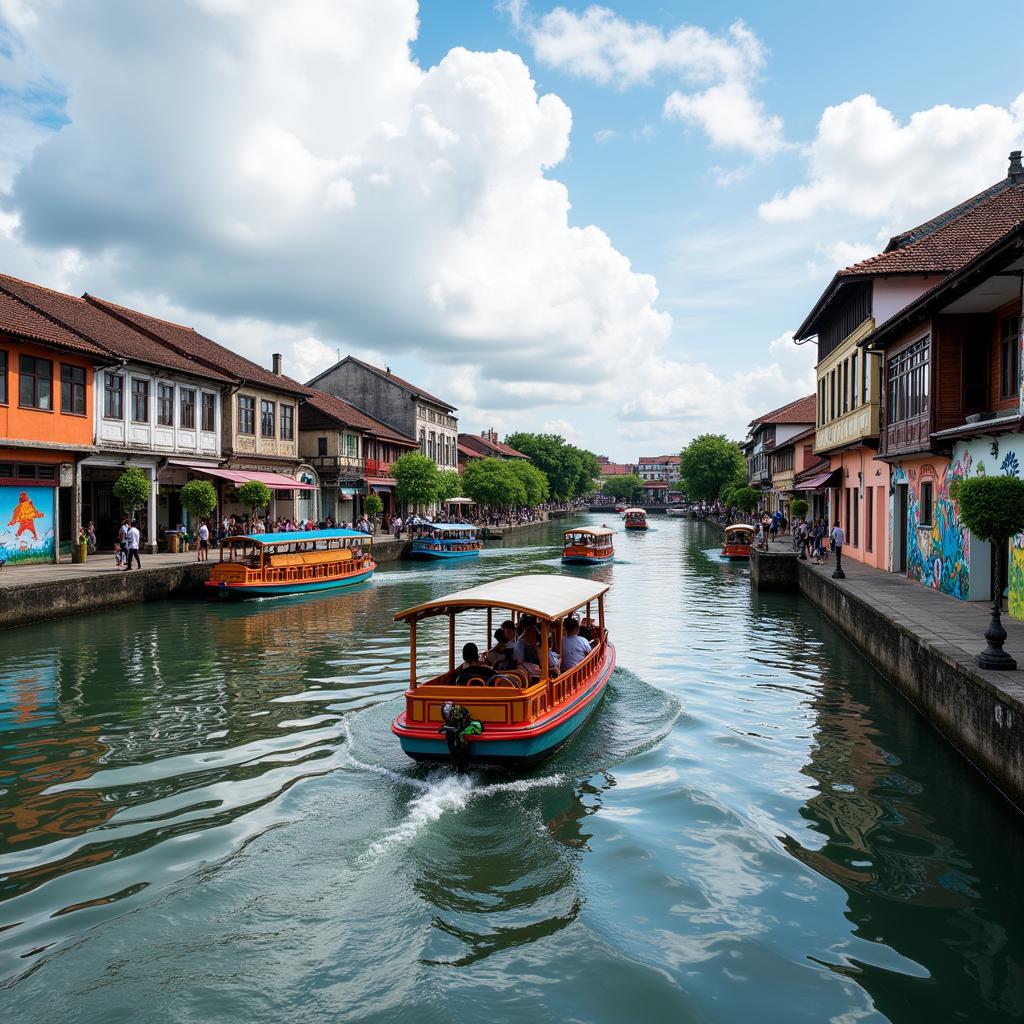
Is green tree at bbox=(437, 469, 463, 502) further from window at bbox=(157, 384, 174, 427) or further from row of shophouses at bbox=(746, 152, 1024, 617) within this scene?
row of shophouses at bbox=(746, 152, 1024, 617)

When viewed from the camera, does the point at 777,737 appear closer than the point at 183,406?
Yes

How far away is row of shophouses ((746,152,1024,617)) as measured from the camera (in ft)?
56.3

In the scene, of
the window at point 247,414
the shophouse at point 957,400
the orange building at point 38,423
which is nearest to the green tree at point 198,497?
the orange building at point 38,423

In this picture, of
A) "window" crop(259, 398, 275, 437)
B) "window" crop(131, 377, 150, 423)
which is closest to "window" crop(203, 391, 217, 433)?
"window" crop(131, 377, 150, 423)

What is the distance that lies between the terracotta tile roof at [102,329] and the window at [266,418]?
4639 mm

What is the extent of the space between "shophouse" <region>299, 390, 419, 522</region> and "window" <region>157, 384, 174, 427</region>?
13478 mm

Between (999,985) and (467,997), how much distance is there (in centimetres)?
380

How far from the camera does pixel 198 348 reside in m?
40.6

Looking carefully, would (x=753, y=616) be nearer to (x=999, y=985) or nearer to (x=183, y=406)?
(x=999, y=985)

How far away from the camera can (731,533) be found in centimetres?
4528

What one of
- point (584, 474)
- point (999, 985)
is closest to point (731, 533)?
A: point (999, 985)

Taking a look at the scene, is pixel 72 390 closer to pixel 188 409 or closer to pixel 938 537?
pixel 188 409

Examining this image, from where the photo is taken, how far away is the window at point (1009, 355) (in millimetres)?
18375

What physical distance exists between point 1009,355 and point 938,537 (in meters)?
4.53
